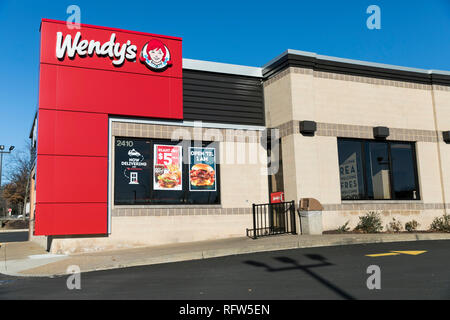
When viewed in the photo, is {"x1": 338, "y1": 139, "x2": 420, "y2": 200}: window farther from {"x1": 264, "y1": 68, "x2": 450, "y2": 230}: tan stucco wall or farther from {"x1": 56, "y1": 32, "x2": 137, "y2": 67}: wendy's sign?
{"x1": 56, "y1": 32, "x2": 137, "y2": 67}: wendy's sign

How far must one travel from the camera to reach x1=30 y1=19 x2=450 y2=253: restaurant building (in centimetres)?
1274

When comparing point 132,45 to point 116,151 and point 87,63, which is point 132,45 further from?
point 116,151

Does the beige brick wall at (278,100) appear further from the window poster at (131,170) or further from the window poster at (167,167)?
the window poster at (131,170)

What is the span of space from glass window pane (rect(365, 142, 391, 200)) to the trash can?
9.58 feet

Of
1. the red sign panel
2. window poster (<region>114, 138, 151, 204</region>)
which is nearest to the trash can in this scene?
window poster (<region>114, 138, 151, 204</region>)

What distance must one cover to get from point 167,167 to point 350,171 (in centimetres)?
678

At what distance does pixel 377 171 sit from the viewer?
1562cm

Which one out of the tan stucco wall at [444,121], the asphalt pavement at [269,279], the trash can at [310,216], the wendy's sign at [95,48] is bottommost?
the asphalt pavement at [269,279]

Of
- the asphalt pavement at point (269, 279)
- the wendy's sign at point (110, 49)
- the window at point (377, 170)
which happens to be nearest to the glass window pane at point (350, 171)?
the window at point (377, 170)

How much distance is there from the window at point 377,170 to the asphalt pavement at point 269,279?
15.0 ft

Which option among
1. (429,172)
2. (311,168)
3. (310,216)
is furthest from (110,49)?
(429,172)

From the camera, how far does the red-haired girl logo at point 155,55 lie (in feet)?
46.1
